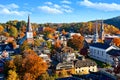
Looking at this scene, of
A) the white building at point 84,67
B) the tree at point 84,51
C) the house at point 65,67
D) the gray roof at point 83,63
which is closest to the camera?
the house at point 65,67

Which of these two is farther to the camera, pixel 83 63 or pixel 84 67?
pixel 83 63

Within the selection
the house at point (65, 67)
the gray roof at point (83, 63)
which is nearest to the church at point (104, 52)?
the gray roof at point (83, 63)

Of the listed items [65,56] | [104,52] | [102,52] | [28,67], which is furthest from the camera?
[102,52]

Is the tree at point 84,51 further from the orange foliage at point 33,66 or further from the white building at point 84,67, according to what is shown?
the orange foliage at point 33,66

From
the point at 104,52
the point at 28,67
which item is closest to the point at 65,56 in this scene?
the point at 104,52

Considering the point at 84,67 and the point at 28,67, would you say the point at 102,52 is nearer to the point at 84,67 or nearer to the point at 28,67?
the point at 84,67

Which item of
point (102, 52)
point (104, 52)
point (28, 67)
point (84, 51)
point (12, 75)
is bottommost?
point (12, 75)

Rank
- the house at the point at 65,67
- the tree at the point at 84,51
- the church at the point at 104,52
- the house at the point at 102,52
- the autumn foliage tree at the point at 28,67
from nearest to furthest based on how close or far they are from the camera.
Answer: the autumn foliage tree at the point at 28,67
the house at the point at 65,67
the church at the point at 104,52
the house at the point at 102,52
the tree at the point at 84,51

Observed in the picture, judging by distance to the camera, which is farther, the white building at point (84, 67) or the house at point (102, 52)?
the house at point (102, 52)

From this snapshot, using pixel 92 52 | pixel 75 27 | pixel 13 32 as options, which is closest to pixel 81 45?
pixel 92 52
